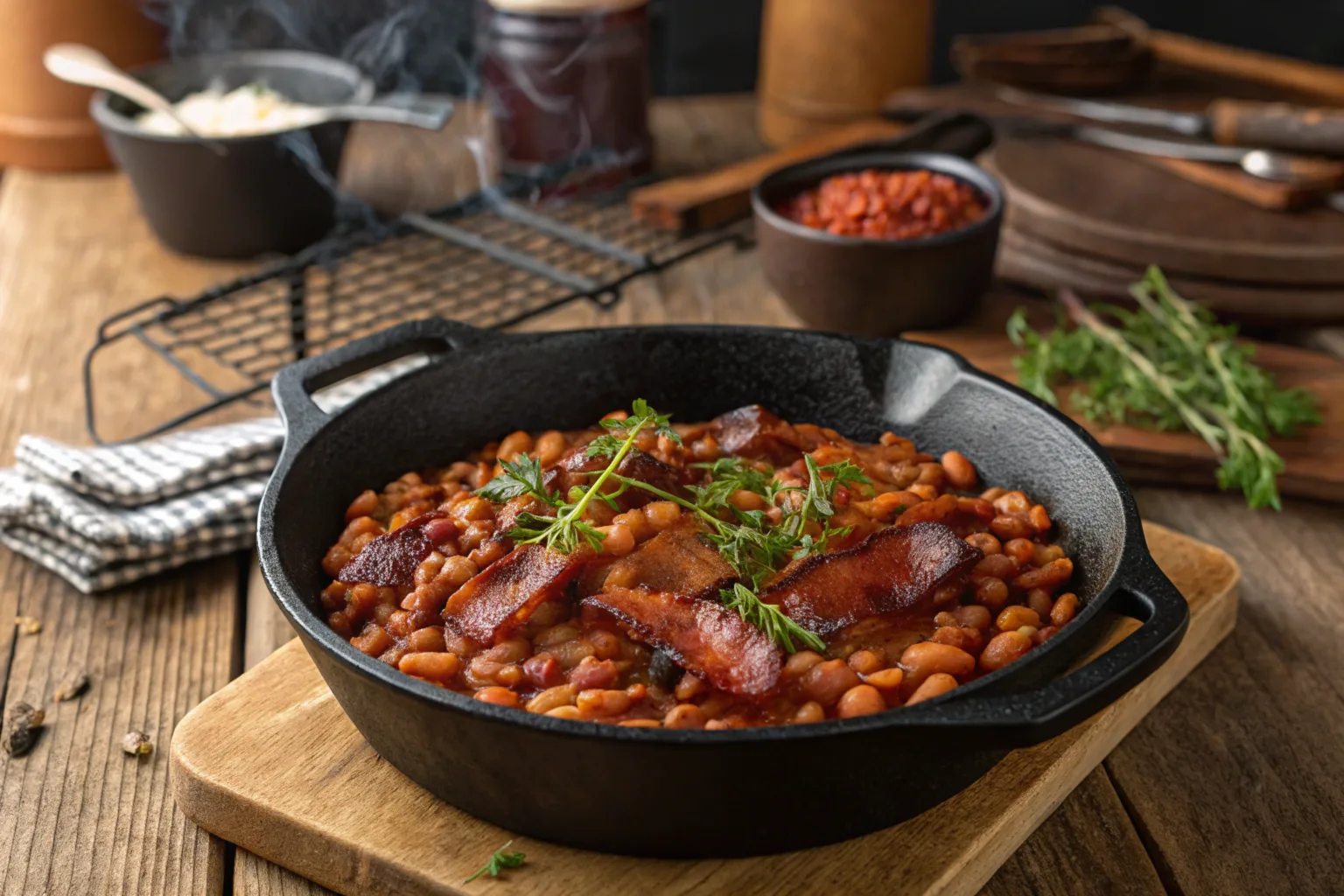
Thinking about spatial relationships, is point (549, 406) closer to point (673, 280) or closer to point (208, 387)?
point (208, 387)

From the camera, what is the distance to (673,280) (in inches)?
167

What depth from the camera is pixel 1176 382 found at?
3117mm

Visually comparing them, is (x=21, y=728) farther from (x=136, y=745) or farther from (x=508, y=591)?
(x=508, y=591)

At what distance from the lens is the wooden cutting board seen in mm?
3016

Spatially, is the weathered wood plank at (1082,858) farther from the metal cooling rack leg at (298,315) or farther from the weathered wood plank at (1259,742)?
the metal cooling rack leg at (298,315)

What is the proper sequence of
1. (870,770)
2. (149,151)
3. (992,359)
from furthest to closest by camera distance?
(149,151)
(992,359)
(870,770)

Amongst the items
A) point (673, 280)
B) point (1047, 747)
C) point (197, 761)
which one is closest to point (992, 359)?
point (673, 280)

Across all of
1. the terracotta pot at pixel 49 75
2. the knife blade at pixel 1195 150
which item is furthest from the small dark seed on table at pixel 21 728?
the knife blade at pixel 1195 150

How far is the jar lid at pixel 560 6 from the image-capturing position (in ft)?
13.7

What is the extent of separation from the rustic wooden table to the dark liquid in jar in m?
1.52

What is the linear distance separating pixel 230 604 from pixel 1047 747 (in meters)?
1.65

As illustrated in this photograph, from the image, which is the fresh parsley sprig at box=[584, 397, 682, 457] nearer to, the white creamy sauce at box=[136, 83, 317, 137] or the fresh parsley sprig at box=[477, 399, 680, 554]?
the fresh parsley sprig at box=[477, 399, 680, 554]

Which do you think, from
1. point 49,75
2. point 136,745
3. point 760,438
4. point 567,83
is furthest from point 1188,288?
point 49,75

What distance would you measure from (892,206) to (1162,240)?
2.57 feet
